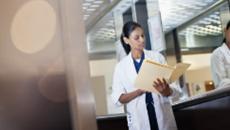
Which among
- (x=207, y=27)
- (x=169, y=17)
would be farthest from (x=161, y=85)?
(x=207, y=27)

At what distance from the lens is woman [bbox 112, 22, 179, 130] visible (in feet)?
6.88

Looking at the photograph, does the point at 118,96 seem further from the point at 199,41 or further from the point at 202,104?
the point at 199,41

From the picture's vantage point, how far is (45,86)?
52 cm

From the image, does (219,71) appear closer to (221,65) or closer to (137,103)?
(221,65)

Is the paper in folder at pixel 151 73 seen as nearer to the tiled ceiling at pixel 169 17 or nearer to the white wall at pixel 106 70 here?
the tiled ceiling at pixel 169 17

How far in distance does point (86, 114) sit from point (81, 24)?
13 cm

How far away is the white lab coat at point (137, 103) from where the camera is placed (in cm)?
211

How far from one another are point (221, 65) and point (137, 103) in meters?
1.10

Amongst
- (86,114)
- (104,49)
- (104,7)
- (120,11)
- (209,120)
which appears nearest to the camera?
(86,114)

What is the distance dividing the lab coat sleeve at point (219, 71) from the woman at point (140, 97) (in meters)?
0.85

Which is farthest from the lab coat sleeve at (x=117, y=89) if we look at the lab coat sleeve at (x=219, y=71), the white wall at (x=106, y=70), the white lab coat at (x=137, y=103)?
the white wall at (x=106, y=70)

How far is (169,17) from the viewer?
5.38 meters

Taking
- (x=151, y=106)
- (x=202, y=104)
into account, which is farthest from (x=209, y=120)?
(x=151, y=106)

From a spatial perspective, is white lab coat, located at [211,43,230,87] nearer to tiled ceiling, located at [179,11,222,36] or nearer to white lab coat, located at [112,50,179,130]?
white lab coat, located at [112,50,179,130]
